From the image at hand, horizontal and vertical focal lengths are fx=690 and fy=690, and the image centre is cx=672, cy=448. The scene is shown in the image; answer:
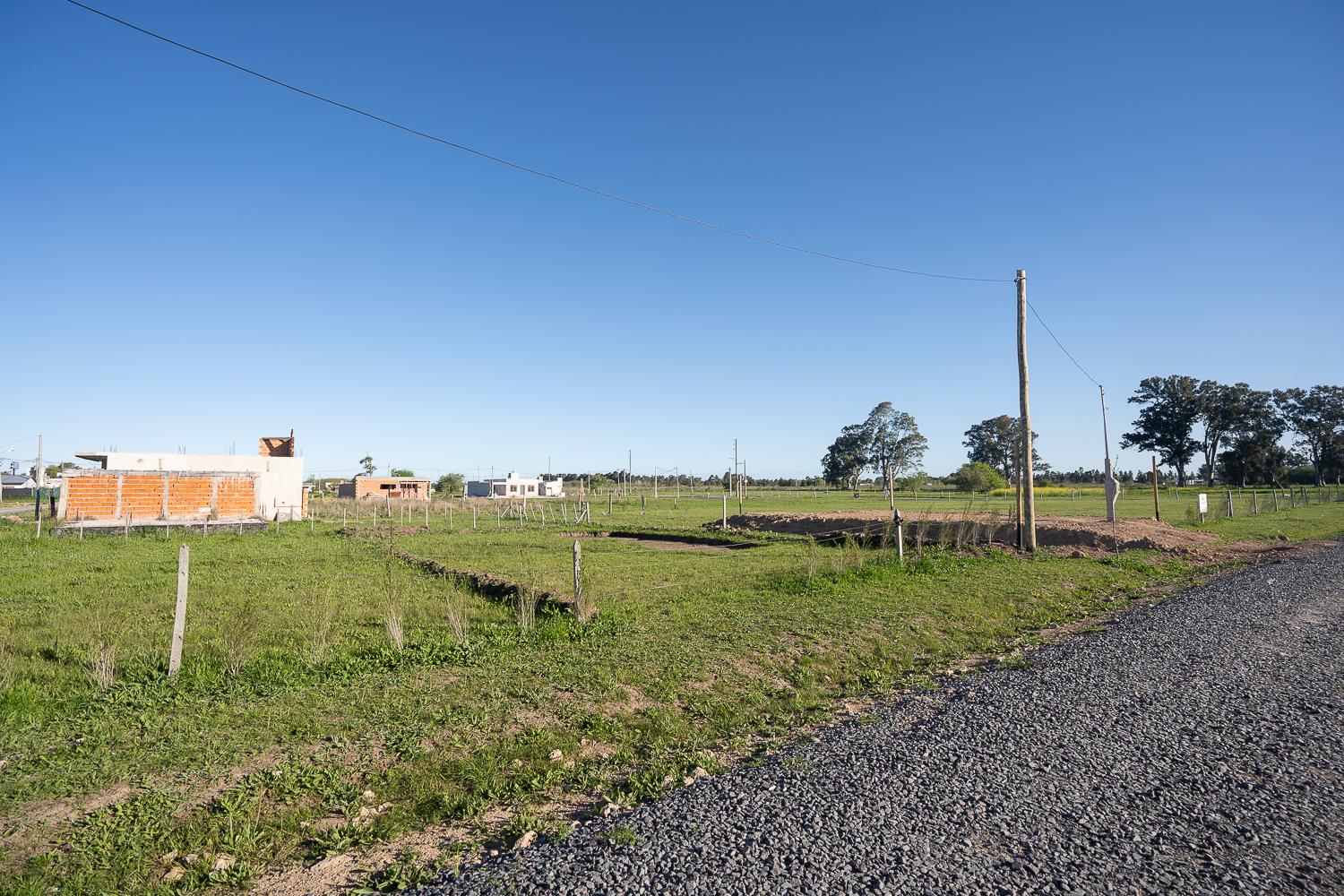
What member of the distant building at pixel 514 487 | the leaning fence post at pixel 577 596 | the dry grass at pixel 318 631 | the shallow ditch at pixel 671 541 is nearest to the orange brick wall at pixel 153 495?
the shallow ditch at pixel 671 541

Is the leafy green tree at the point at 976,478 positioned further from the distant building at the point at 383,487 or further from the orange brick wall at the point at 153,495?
the orange brick wall at the point at 153,495

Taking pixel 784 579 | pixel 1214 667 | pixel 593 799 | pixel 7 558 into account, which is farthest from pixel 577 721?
pixel 7 558

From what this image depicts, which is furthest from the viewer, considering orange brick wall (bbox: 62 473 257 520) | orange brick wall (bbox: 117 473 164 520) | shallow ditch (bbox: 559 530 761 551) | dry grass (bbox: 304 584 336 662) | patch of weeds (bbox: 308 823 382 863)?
orange brick wall (bbox: 117 473 164 520)

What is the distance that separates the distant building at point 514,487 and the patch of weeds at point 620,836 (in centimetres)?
8233

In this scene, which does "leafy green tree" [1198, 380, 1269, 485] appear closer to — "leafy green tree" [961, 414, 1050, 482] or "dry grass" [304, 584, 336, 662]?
"leafy green tree" [961, 414, 1050, 482]

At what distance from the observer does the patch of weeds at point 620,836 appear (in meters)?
3.81

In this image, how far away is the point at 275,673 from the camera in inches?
282

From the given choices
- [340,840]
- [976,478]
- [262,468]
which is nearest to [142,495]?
[262,468]

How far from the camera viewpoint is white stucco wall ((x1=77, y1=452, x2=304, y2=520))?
129 feet

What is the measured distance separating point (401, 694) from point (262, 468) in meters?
42.2

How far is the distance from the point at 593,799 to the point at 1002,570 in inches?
501

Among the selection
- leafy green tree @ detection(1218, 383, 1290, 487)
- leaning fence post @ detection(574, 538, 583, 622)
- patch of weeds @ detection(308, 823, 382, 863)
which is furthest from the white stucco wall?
leafy green tree @ detection(1218, 383, 1290, 487)

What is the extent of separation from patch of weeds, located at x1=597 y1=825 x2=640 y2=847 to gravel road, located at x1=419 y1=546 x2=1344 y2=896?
5cm

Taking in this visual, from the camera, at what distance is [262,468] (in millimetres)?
42219
